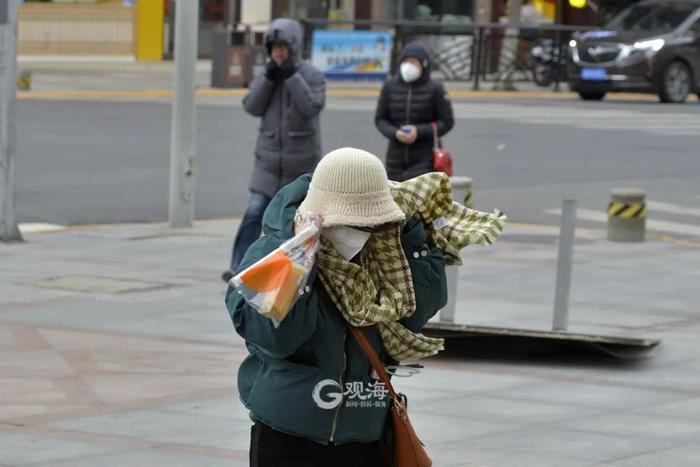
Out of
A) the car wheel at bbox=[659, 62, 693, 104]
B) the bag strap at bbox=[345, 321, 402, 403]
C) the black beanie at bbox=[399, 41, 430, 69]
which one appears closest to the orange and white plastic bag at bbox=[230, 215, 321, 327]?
the bag strap at bbox=[345, 321, 402, 403]

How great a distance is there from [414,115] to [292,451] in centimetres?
861

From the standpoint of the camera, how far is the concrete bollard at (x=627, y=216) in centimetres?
1445

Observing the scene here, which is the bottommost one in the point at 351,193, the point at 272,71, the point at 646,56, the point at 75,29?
the point at 75,29

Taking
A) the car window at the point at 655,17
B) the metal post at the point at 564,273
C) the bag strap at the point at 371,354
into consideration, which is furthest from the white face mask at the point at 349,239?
the car window at the point at 655,17

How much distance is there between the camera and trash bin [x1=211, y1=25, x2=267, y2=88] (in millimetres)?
32719

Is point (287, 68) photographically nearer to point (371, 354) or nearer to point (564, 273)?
point (564, 273)

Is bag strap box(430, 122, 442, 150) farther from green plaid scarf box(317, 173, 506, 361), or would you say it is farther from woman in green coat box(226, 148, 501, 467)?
woman in green coat box(226, 148, 501, 467)

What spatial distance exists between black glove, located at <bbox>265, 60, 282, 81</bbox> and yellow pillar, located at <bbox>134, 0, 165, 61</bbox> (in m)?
31.7

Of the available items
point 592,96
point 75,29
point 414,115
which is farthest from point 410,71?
point 75,29

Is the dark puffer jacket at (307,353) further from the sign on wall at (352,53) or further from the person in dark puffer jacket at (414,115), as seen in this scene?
the sign on wall at (352,53)

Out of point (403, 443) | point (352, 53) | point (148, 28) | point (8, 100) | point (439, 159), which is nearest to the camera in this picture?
point (403, 443)

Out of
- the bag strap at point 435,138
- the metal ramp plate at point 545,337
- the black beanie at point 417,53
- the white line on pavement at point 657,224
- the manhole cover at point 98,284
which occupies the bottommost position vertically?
the white line on pavement at point 657,224

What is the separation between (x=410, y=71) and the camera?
1278cm

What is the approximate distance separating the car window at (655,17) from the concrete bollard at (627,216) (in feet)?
58.0
